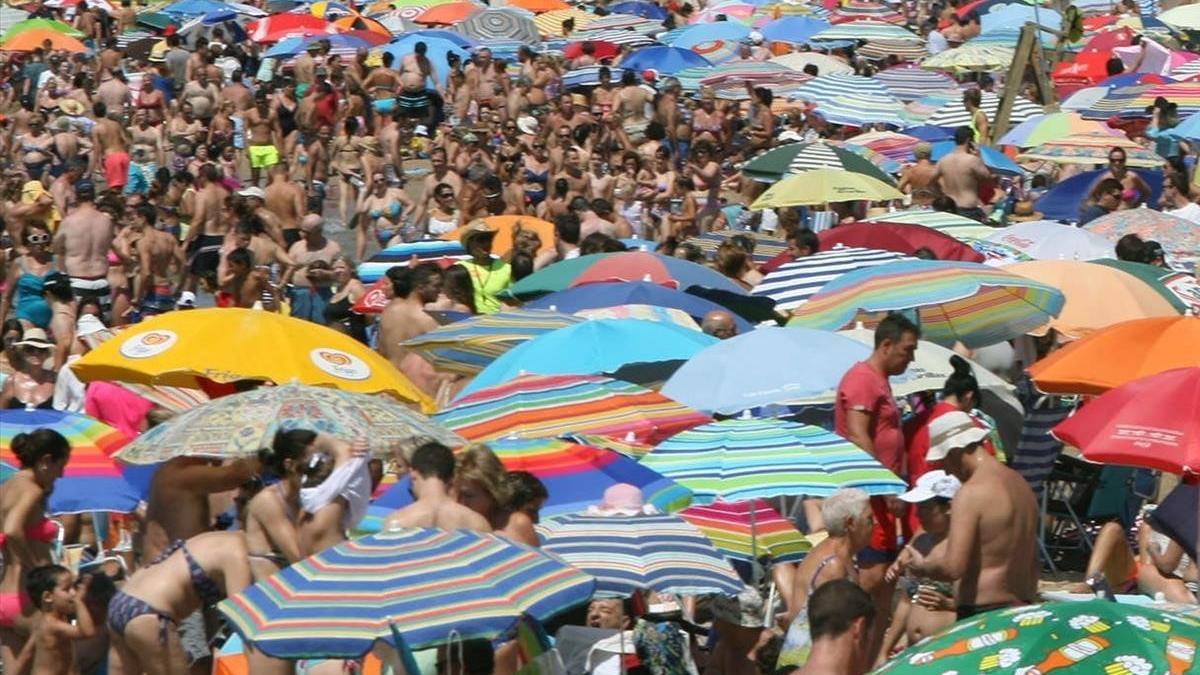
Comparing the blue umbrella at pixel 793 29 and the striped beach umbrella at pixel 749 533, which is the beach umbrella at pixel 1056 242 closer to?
the striped beach umbrella at pixel 749 533

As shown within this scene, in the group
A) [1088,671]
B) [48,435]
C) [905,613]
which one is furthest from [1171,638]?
[48,435]

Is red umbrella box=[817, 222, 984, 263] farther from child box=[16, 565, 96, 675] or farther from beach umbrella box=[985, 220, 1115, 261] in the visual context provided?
child box=[16, 565, 96, 675]

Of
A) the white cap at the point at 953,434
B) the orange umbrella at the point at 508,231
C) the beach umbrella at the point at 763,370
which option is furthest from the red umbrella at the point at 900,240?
the white cap at the point at 953,434

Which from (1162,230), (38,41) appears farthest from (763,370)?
(38,41)

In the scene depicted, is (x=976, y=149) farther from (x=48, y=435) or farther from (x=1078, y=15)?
(x=48, y=435)

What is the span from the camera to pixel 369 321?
49.6 ft

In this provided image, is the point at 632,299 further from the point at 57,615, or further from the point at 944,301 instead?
the point at 57,615

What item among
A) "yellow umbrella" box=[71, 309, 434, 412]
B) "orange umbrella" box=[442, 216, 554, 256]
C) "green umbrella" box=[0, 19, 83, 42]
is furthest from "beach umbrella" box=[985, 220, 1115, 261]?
"green umbrella" box=[0, 19, 83, 42]

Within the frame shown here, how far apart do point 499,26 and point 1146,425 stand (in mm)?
22896

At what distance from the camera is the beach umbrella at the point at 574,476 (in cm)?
884

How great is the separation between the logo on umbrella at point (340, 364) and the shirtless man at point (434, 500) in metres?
2.21

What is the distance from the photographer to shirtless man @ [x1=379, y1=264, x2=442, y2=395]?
1258 cm

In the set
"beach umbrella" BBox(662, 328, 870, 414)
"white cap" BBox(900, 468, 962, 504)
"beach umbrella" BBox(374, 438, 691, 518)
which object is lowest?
"beach umbrella" BBox(662, 328, 870, 414)

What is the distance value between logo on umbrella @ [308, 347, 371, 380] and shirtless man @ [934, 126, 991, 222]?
317 inches
